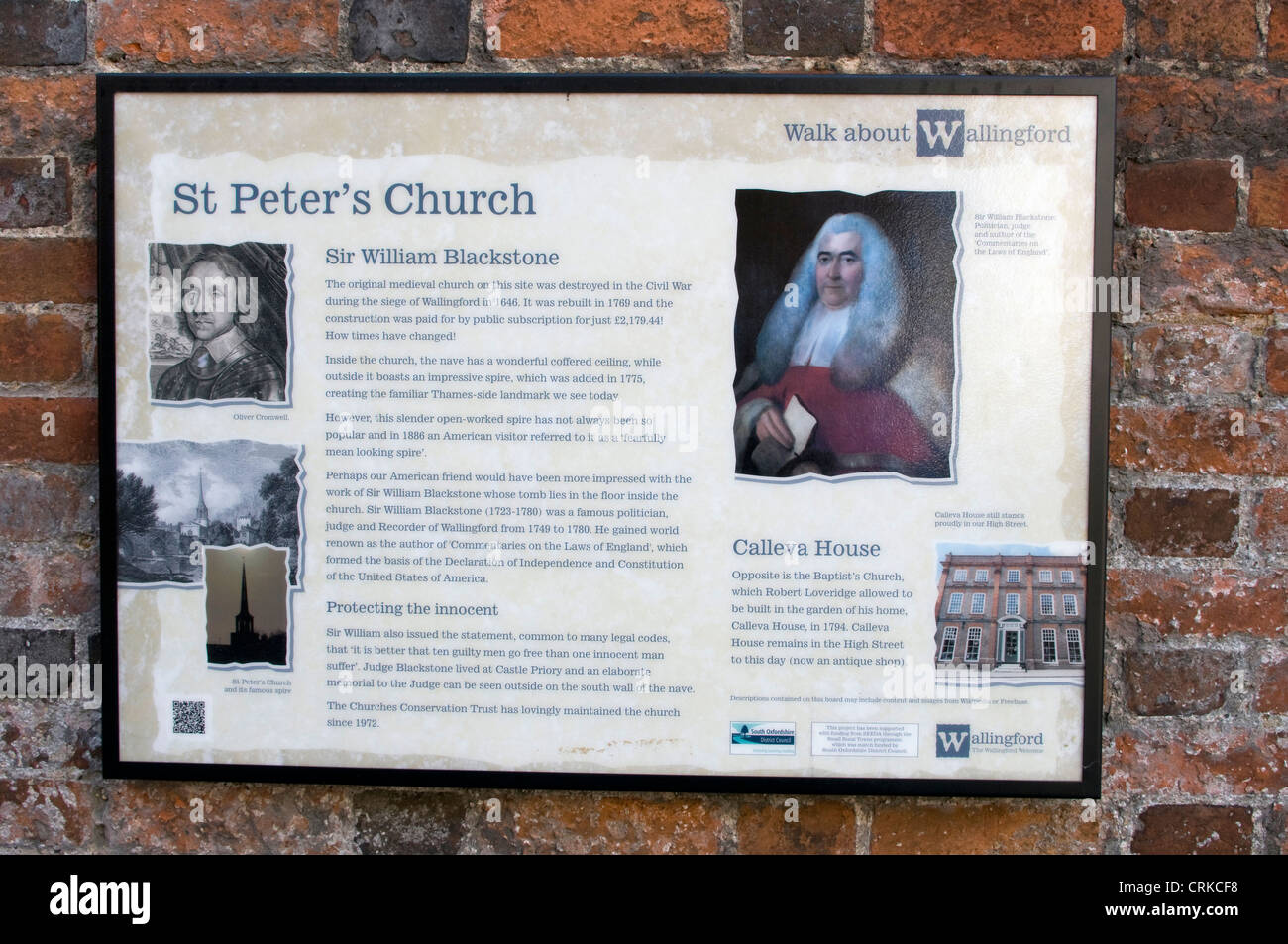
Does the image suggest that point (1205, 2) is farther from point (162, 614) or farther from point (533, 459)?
point (162, 614)

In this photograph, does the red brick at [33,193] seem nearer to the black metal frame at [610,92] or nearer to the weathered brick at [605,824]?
the black metal frame at [610,92]

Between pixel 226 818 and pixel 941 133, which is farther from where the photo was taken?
pixel 226 818

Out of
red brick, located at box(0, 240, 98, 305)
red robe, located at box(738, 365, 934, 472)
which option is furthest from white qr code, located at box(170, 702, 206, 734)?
red robe, located at box(738, 365, 934, 472)

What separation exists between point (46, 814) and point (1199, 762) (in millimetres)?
1744

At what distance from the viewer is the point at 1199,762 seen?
1.31m

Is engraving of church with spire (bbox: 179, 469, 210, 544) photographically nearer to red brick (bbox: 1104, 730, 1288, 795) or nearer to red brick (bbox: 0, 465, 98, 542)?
red brick (bbox: 0, 465, 98, 542)

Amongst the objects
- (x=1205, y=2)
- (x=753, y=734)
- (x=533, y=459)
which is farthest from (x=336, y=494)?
(x=1205, y=2)

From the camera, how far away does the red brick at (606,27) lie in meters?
1.29

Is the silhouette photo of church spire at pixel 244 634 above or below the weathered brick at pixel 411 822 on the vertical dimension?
above

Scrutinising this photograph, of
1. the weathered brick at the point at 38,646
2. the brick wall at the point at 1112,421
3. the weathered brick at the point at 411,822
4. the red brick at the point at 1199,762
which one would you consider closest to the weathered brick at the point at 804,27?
the brick wall at the point at 1112,421

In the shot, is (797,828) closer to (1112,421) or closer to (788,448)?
(788,448)

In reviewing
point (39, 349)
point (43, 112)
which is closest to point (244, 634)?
point (39, 349)

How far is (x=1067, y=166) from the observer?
1.25m

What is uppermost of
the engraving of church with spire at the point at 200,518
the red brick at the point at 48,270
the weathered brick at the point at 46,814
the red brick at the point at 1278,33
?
the red brick at the point at 1278,33
